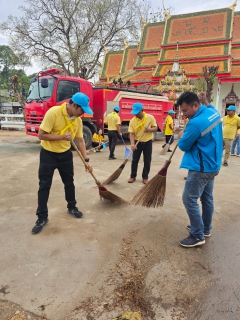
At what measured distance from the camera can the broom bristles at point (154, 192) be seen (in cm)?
305

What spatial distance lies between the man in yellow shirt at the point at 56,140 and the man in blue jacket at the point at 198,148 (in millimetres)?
1046

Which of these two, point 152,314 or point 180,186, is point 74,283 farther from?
point 180,186

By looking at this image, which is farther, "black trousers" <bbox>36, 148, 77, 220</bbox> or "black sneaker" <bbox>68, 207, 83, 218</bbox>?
"black sneaker" <bbox>68, 207, 83, 218</bbox>

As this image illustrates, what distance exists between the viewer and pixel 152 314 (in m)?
1.68

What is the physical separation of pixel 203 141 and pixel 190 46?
57.9 ft

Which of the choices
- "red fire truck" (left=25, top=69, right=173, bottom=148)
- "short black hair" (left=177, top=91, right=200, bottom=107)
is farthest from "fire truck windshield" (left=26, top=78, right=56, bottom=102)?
"short black hair" (left=177, top=91, right=200, bottom=107)

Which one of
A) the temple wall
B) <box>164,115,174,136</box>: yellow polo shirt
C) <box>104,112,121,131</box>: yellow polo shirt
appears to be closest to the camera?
<box>104,112,121,131</box>: yellow polo shirt

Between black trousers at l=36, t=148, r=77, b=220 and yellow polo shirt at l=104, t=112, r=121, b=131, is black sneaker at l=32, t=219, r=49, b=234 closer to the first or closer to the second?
black trousers at l=36, t=148, r=77, b=220

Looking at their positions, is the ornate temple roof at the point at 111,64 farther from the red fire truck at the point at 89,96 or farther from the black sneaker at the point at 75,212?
the black sneaker at the point at 75,212

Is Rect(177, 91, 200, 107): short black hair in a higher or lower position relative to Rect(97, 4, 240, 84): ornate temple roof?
lower

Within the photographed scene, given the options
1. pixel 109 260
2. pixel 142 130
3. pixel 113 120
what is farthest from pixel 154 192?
pixel 113 120

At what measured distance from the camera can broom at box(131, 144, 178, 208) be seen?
305 cm

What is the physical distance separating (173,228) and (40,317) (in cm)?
178

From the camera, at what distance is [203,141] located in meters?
2.24
